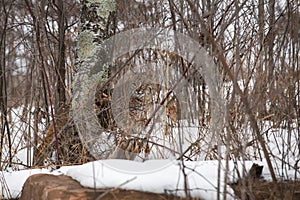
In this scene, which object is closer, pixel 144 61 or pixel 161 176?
pixel 161 176

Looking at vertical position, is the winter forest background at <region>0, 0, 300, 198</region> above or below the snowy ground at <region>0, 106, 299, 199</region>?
above

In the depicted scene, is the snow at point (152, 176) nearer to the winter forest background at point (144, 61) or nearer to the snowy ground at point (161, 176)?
the snowy ground at point (161, 176)

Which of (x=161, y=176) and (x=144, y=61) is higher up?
(x=144, y=61)

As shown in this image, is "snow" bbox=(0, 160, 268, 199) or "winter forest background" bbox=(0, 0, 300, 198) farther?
"winter forest background" bbox=(0, 0, 300, 198)

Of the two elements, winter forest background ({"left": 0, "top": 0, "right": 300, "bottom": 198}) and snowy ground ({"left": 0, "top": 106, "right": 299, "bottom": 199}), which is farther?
winter forest background ({"left": 0, "top": 0, "right": 300, "bottom": 198})

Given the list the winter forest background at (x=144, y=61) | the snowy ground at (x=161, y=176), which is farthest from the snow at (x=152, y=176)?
the winter forest background at (x=144, y=61)

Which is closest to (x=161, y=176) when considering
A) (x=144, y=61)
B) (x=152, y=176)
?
(x=152, y=176)

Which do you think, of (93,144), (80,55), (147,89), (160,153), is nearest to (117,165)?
(160,153)

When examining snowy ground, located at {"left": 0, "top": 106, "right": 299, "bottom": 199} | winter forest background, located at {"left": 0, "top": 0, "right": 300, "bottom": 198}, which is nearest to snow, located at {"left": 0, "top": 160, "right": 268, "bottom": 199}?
snowy ground, located at {"left": 0, "top": 106, "right": 299, "bottom": 199}

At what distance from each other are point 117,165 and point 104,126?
1.30m

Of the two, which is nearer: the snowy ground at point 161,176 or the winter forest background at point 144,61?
the snowy ground at point 161,176

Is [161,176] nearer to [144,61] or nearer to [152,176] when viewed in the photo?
[152,176]

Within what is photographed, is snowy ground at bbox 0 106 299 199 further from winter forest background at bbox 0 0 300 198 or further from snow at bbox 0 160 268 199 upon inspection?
winter forest background at bbox 0 0 300 198

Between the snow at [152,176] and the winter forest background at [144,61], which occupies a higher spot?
the winter forest background at [144,61]
